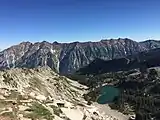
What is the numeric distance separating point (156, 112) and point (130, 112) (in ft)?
62.3

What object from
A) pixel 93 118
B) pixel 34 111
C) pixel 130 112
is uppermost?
pixel 34 111

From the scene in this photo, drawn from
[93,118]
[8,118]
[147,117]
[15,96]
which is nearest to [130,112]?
[147,117]

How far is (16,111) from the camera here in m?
77.5

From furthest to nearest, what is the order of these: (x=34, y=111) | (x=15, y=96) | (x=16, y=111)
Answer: (x=15, y=96)
(x=34, y=111)
(x=16, y=111)

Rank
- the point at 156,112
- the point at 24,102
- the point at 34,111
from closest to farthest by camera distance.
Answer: the point at 34,111, the point at 24,102, the point at 156,112

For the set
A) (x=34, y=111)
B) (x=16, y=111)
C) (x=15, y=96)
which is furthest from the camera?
(x=15, y=96)

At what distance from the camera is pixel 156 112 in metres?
184

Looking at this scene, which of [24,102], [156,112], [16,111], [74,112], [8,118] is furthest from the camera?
[156,112]

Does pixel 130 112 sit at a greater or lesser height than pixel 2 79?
lesser

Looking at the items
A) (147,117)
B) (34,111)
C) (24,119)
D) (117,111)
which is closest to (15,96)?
(34,111)

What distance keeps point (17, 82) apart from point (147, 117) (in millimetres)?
95714

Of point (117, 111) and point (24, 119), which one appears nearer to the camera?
point (24, 119)

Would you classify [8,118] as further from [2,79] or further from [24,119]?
[2,79]

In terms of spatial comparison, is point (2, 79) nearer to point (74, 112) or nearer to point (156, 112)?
point (74, 112)
